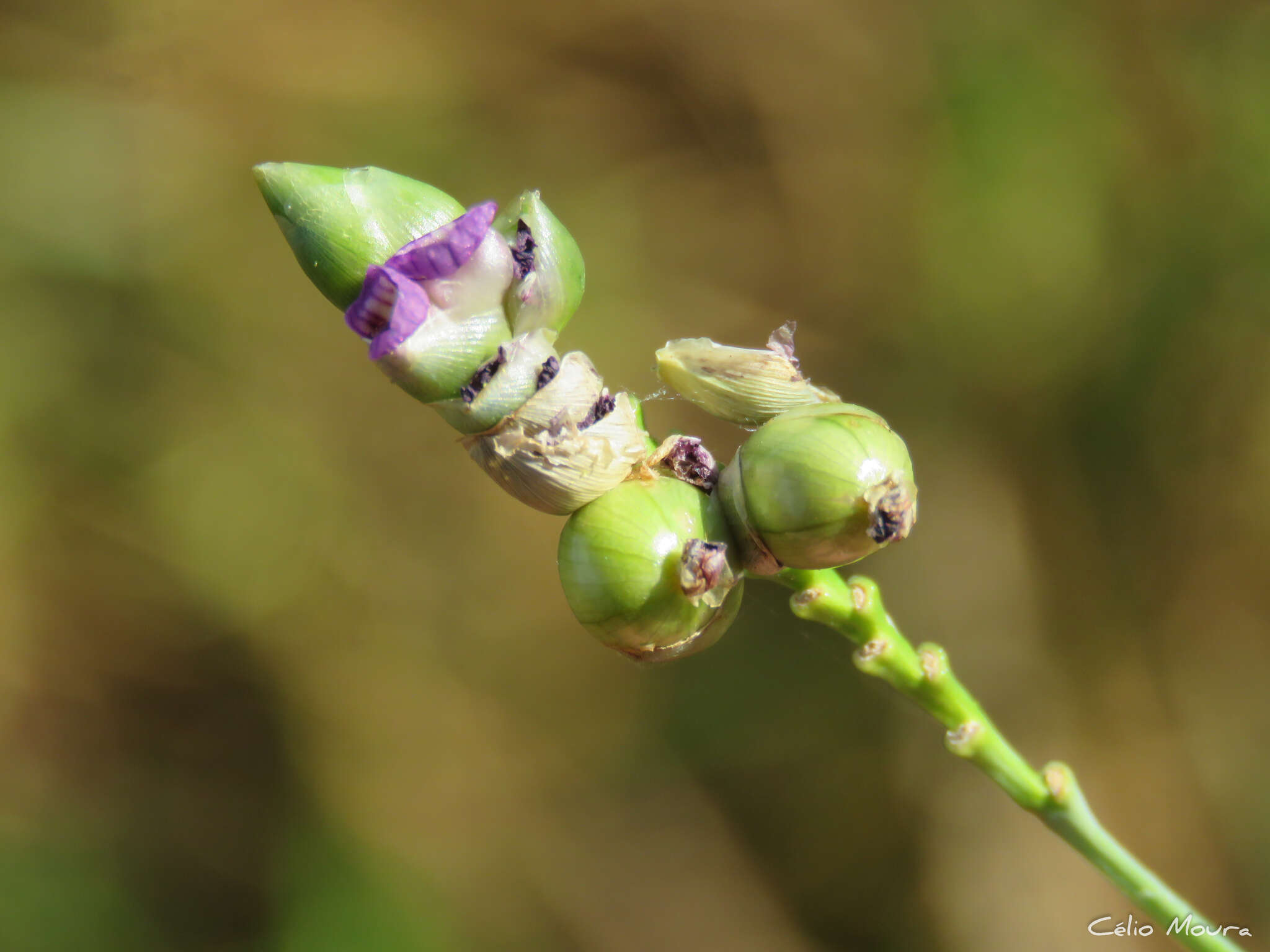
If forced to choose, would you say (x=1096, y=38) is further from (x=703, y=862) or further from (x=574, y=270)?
(x=703, y=862)

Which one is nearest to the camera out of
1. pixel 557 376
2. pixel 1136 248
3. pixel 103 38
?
pixel 557 376

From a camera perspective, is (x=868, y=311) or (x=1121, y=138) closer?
(x=1121, y=138)

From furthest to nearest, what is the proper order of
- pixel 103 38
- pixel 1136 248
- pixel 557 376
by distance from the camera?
pixel 103 38 → pixel 1136 248 → pixel 557 376

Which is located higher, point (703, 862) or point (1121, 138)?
point (1121, 138)

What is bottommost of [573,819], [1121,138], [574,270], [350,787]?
[350,787]

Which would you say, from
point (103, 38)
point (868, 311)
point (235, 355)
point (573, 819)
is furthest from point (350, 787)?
point (103, 38)

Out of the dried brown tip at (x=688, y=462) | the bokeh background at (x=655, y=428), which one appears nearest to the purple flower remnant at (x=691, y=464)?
the dried brown tip at (x=688, y=462)

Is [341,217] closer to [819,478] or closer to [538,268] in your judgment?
[538,268]
